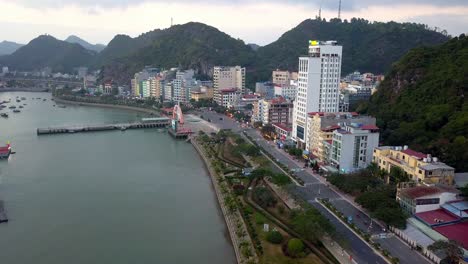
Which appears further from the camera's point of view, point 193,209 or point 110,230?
point 193,209

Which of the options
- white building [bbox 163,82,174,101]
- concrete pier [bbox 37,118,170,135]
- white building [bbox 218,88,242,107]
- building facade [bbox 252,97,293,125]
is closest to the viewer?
building facade [bbox 252,97,293,125]

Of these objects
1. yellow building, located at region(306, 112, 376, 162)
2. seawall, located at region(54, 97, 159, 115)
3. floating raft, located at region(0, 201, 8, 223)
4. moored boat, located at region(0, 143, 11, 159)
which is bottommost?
floating raft, located at region(0, 201, 8, 223)

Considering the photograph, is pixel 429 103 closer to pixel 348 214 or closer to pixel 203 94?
pixel 348 214

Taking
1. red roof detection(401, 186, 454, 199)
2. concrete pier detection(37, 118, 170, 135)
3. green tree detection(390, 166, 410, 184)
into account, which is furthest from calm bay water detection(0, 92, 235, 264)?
green tree detection(390, 166, 410, 184)

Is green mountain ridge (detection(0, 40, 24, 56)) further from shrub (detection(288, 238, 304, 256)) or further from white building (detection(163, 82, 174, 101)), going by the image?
shrub (detection(288, 238, 304, 256))

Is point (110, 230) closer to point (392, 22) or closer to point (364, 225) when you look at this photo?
point (364, 225)

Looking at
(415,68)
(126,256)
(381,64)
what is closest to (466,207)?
(126,256)

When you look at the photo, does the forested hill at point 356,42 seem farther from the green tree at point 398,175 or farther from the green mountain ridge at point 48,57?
the green mountain ridge at point 48,57
